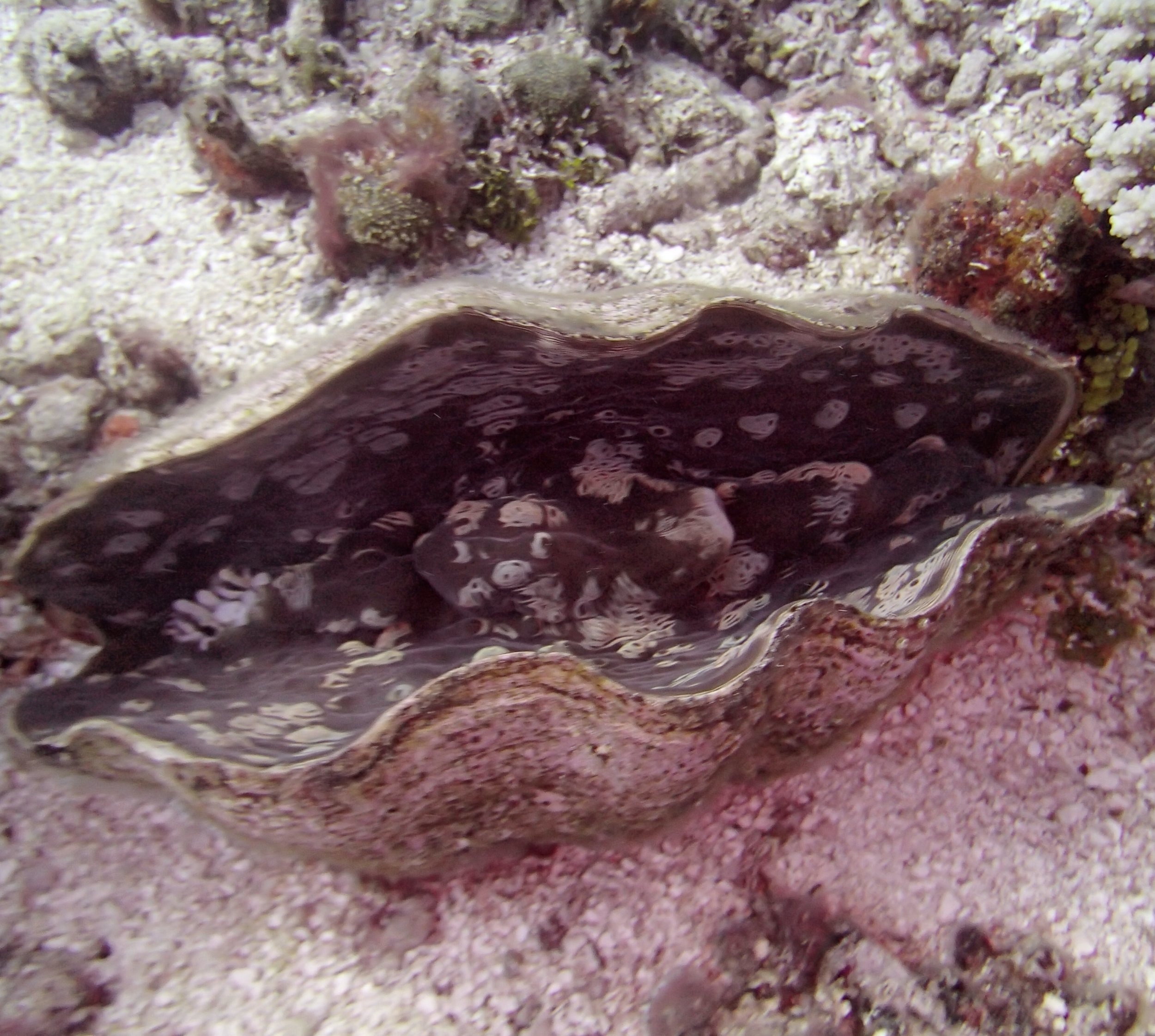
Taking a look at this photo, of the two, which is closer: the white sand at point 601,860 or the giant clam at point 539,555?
the giant clam at point 539,555

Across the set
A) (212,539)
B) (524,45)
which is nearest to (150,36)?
(524,45)

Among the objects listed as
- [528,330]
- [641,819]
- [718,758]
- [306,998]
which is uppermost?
[528,330]

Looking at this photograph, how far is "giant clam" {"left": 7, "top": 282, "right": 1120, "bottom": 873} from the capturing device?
4.81ft

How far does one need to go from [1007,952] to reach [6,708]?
2.68 meters

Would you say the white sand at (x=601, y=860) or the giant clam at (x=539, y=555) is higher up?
the giant clam at (x=539, y=555)

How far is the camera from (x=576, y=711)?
4.65 ft

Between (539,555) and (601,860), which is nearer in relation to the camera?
(601,860)

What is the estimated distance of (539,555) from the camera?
2.16m

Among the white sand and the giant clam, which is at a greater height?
the giant clam

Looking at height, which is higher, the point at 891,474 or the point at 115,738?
the point at 891,474

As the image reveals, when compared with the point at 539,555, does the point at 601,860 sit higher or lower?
lower

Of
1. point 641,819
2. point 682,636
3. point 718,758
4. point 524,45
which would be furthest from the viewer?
point 524,45

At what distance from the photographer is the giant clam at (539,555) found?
147 centimetres

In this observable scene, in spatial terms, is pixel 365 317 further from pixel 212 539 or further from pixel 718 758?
pixel 718 758
